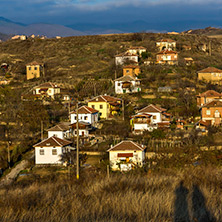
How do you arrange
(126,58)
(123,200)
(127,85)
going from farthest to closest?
1. (126,58)
2. (127,85)
3. (123,200)

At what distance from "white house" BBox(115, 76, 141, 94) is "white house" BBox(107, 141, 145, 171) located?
47.2 ft

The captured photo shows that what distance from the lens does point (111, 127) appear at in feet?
86.2

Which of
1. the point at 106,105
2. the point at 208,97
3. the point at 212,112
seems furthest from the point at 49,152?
the point at 208,97

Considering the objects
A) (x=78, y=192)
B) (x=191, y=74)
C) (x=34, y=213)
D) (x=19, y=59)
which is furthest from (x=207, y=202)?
(x=19, y=59)

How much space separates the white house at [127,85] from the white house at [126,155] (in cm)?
1439

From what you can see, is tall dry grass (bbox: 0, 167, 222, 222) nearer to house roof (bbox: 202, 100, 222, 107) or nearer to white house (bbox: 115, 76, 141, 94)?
house roof (bbox: 202, 100, 222, 107)

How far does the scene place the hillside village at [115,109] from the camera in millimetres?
21344

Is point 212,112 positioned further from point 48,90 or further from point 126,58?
point 126,58

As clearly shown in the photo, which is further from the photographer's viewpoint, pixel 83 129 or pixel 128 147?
pixel 83 129

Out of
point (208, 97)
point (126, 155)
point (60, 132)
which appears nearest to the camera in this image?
point (126, 155)

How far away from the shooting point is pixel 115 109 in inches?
1229

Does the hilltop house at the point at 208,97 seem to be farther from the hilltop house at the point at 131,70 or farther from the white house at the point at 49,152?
the white house at the point at 49,152

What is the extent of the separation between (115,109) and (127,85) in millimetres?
4488

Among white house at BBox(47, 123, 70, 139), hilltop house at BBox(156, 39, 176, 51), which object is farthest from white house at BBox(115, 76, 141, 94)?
hilltop house at BBox(156, 39, 176, 51)
